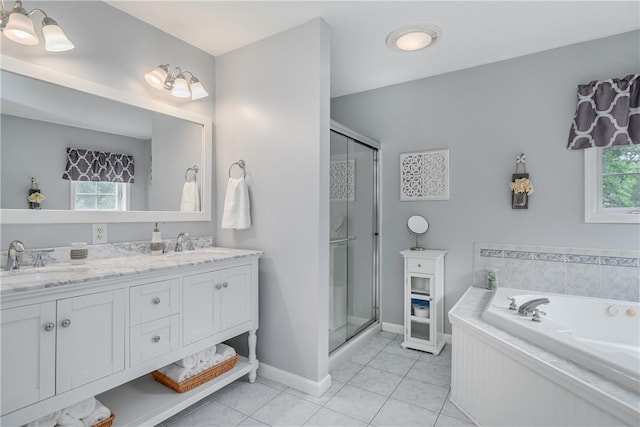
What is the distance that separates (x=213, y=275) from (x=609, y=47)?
3.28 m

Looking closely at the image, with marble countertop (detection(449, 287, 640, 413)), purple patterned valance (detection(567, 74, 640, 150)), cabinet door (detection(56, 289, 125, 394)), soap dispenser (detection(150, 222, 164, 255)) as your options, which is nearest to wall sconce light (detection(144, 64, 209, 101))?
soap dispenser (detection(150, 222, 164, 255))

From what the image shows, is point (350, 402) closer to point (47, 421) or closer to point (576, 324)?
point (47, 421)

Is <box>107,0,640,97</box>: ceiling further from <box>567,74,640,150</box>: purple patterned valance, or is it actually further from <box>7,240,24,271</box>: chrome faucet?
<box>7,240,24,271</box>: chrome faucet

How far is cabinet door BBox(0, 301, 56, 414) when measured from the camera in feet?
3.92

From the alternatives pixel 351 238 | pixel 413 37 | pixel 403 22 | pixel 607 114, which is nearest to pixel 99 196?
pixel 351 238

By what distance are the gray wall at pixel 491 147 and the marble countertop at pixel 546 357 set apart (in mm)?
785

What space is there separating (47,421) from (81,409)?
121 millimetres

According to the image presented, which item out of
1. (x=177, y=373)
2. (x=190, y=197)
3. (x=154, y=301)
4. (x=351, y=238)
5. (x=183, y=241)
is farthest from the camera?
(x=351, y=238)

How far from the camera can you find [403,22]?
2238mm

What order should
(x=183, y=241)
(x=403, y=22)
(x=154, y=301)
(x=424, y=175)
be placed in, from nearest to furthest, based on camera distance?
1. (x=154, y=301)
2. (x=403, y=22)
3. (x=183, y=241)
4. (x=424, y=175)

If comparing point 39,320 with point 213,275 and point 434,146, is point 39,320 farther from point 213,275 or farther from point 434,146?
point 434,146

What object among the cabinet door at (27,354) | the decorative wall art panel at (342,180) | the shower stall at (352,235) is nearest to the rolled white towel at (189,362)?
the cabinet door at (27,354)

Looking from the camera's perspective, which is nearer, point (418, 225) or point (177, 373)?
point (177, 373)

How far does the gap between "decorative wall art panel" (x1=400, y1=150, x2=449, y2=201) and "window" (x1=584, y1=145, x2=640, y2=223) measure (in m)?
1.04
